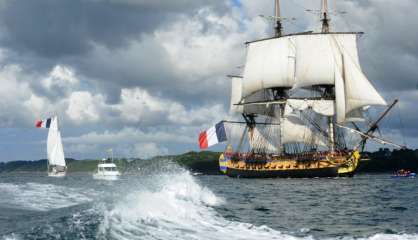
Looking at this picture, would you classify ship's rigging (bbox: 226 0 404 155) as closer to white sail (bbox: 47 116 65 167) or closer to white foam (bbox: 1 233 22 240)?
white sail (bbox: 47 116 65 167)

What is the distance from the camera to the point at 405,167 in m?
147

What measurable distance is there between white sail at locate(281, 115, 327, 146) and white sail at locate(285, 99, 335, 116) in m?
1.84

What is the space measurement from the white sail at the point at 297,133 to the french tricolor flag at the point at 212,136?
14338 mm

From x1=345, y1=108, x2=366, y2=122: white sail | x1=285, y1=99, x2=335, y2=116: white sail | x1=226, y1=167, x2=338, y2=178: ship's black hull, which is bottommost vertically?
x1=226, y1=167, x2=338, y2=178: ship's black hull

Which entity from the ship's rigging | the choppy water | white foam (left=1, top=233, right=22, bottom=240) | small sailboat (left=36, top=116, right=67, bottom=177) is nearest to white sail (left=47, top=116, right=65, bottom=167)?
small sailboat (left=36, top=116, right=67, bottom=177)

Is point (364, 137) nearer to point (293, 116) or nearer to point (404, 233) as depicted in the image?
point (293, 116)

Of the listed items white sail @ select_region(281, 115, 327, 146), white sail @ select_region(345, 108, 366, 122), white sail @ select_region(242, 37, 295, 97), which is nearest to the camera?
white sail @ select_region(345, 108, 366, 122)

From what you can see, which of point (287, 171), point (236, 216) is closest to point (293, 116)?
point (287, 171)

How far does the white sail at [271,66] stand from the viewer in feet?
390

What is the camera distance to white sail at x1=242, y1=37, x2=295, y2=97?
119 meters

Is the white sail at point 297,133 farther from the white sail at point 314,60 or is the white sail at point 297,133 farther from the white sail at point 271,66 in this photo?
the white sail at point 271,66

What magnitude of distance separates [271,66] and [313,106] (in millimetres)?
13799

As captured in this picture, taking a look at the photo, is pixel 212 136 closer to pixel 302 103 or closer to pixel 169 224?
pixel 302 103

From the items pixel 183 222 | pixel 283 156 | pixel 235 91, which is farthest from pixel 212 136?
pixel 183 222
